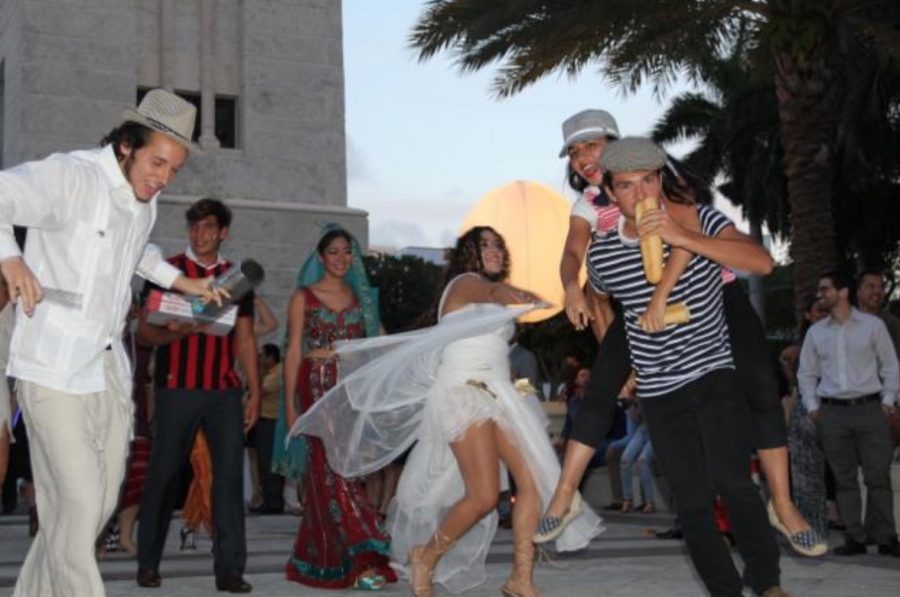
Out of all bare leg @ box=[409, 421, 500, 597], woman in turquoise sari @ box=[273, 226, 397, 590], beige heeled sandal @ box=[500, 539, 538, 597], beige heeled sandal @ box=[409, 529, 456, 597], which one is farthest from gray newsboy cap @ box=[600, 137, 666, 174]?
Answer: woman in turquoise sari @ box=[273, 226, 397, 590]

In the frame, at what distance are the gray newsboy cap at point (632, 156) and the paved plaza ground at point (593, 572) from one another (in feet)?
8.62

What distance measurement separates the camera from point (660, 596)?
693 cm

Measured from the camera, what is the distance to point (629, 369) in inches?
223

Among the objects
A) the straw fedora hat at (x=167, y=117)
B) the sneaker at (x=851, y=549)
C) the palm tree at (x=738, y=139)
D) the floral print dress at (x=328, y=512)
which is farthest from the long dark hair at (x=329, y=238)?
the palm tree at (x=738, y=139)

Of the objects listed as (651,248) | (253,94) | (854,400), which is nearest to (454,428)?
(651,248)

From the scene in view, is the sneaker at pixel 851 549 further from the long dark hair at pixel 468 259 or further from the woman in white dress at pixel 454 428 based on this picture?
the long dark hair at pixel 468 259

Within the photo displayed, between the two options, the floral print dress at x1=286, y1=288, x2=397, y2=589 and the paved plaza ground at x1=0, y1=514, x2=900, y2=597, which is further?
the floral print dress at x1=286, y1=288, x2=397, y2=589

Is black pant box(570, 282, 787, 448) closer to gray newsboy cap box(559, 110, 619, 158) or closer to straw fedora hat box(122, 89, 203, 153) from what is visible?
gray newsboy cap box(559, 110, 619, 158)

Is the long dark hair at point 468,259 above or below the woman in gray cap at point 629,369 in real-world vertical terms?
above

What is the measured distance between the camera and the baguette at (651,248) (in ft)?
16.5

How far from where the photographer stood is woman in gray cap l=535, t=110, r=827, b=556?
545cm

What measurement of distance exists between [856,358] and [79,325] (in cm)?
678

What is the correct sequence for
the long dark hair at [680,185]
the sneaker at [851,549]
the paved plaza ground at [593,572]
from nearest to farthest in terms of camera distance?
the long dark hair at [680,185]
the paved plaza ground at [593,572]
the sneaker at [851,549]

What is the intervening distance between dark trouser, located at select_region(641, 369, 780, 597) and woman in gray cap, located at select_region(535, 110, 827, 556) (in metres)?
0.19
